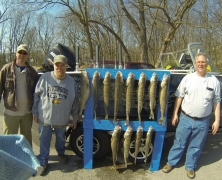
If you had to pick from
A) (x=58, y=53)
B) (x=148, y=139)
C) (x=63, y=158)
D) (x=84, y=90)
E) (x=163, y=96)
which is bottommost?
(x=63, y=158)

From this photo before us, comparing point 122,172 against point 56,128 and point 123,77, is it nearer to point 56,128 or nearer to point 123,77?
point 56,128

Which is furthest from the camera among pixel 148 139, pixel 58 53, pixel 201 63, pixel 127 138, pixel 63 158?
pixel 58 53

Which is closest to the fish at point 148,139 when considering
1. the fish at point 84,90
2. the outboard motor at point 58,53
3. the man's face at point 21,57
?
the fish at point 84,90

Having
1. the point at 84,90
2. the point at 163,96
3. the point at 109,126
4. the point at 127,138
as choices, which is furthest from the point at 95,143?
the point at 163,96

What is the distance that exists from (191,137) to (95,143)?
5.79 feet

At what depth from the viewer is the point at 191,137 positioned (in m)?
3.99

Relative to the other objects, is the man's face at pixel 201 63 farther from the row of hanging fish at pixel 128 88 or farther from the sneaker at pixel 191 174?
the sneaker at pixel 191 174

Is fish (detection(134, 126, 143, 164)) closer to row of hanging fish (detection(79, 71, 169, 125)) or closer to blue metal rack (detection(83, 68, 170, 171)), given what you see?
blue metal rack (detection(83, 68, 170, 171))

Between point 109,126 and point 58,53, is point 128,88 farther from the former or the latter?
point 58,53

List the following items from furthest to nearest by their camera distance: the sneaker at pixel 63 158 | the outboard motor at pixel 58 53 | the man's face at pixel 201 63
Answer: the outboard motor at pixel 58 53 < the sneaker at pixel 63 158 < the man's face at pixel 201 63

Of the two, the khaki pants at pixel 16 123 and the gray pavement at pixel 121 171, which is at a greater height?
the khaki pants at pixel 16 123

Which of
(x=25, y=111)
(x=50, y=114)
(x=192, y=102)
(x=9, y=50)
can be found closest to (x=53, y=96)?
(x=50, y=114)

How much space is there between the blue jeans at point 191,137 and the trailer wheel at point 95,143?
123cm

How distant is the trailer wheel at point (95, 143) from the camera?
4.38 metres
